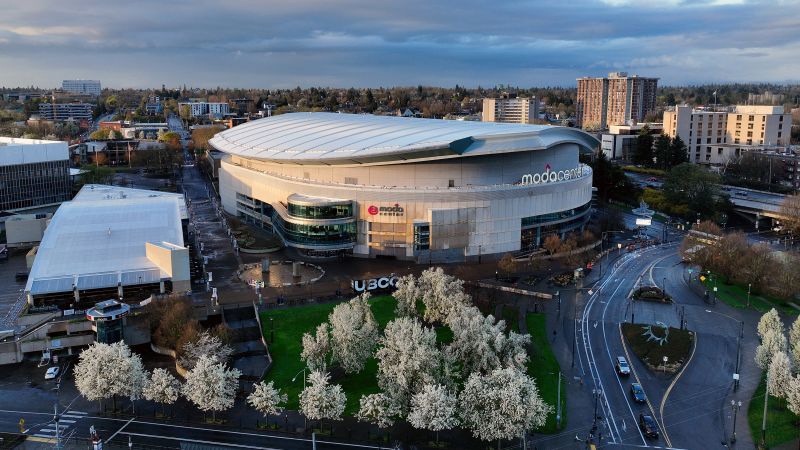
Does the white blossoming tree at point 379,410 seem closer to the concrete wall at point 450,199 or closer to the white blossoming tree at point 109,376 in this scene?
the white blossoming tree at point 109,376

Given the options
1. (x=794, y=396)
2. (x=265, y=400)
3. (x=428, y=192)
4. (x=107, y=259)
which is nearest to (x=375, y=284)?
(x=428, y=192)

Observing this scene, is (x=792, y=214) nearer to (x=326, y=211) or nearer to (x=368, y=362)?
(x=326, y=211)

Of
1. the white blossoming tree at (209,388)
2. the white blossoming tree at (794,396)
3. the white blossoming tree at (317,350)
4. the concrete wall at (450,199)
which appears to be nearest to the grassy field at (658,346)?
the white blossoming tree at (794,396)

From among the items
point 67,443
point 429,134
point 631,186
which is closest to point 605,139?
point 631,186

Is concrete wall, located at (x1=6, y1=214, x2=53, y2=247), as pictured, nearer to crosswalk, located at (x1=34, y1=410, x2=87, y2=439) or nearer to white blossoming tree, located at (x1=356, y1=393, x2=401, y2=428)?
crosswalk, located at (x1=34, y1=410, x2=87, y2=439)

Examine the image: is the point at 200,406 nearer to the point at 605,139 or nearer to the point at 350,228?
the point at 350,228
